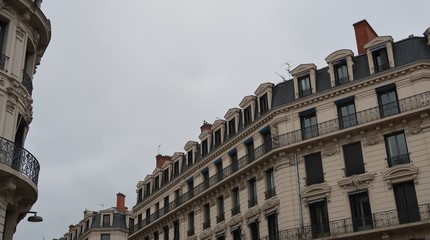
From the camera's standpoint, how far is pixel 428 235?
2280 cm

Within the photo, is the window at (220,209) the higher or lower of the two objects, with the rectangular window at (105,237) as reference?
lower

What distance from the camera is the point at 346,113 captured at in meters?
27.6

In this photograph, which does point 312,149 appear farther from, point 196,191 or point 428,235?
point 196,191

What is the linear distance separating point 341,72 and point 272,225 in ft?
29.8

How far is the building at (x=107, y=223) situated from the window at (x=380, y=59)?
33733mm

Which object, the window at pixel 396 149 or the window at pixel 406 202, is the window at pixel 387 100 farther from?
the window at pixel 406 202

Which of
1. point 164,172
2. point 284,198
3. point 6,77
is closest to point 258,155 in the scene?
point 284,198

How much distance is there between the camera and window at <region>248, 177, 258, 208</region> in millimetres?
30242

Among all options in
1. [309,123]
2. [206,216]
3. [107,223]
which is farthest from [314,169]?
[107,223]

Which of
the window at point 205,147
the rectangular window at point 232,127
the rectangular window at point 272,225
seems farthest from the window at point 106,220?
the rectangular window at point 272,225

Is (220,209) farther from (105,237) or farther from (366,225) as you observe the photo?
(105,237)

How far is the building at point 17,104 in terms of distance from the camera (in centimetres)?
1412

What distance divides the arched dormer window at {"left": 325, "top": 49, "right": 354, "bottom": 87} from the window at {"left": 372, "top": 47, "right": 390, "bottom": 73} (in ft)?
4.09

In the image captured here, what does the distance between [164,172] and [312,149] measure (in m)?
17.6
